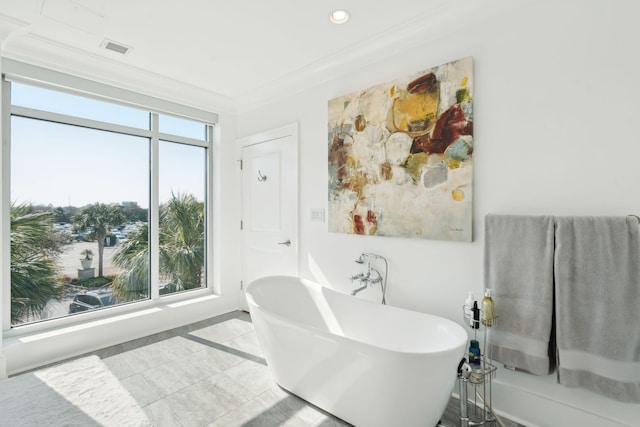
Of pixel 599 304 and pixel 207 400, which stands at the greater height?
pixel 599 304

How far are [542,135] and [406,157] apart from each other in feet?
2.63

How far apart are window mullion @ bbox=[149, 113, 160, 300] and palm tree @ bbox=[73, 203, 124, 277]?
0.98ft

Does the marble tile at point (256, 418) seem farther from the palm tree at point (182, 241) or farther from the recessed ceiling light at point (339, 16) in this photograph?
the recessed ceiling light at point (339, 16)

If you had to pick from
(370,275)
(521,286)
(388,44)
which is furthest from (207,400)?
(388,44)

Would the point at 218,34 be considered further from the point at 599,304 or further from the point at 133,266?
the point at 599,304

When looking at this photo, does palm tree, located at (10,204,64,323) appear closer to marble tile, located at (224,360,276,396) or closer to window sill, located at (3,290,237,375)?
window sill, located at (3,290,237,375)

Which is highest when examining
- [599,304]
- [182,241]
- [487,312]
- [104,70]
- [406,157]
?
[104,70]

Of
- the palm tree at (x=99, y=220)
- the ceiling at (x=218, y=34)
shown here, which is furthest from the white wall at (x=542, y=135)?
the palm tree at (x=99, y=220)

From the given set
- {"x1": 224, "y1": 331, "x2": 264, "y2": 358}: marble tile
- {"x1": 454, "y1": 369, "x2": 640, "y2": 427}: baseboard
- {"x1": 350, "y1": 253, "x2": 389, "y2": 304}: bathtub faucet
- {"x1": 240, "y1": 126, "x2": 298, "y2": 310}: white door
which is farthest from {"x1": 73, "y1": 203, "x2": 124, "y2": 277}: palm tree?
{"x1": 454, "y1": 369, "x2": 640, "y2": 427}: baseboard

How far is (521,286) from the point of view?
1686 millimetres

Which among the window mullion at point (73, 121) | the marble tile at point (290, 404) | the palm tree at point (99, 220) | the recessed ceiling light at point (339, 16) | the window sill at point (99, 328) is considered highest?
the recessed ceiling light at point (339, 16)

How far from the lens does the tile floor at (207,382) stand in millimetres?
1851

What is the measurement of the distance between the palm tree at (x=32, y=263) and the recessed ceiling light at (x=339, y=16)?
2.81m

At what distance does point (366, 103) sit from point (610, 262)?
5.95 feet
